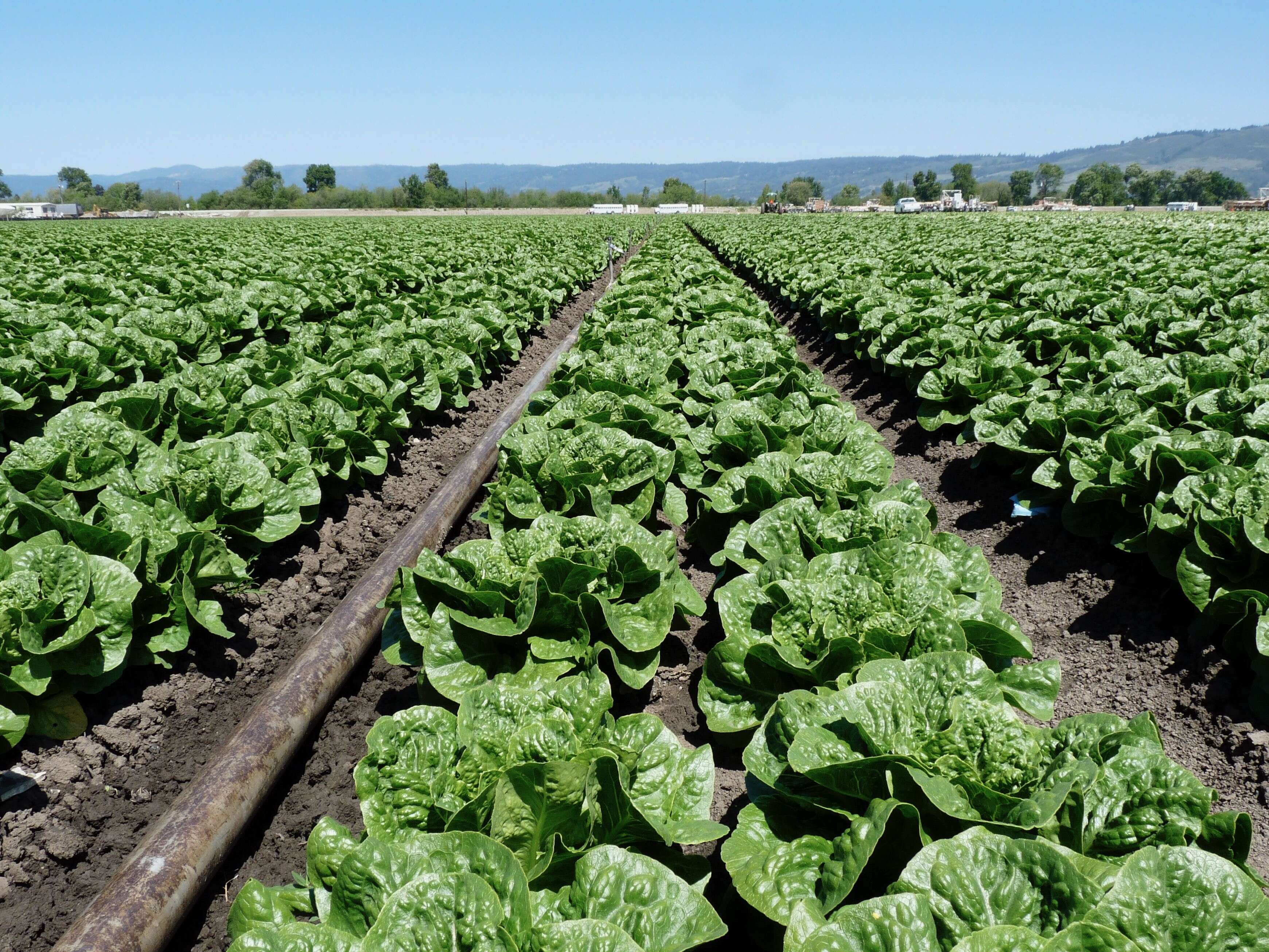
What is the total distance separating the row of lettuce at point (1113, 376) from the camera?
4.14 meters

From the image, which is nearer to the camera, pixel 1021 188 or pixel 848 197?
pixel 848 197

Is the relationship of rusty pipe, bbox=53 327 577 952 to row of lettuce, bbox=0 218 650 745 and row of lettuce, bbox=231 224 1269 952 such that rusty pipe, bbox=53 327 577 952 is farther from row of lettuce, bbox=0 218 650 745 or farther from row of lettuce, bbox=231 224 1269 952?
row of lettuce, bbox=0 218 650 745

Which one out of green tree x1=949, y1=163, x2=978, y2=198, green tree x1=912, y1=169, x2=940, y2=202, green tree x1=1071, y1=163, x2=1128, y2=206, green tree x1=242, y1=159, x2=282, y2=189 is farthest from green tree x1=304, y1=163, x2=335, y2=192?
green tree x1=1071, y1=163, x2=1128, y2=206

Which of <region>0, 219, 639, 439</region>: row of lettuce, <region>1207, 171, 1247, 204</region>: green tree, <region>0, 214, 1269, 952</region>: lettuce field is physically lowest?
<region>0, 214, 1269, 952</region>: lettuce field

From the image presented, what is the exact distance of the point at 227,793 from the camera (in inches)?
131

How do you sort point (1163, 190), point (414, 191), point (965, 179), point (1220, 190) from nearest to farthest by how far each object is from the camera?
1. point (414, 191)
2. point (1220, 190)
3. point (1163, 190)
4. point (965, 179)

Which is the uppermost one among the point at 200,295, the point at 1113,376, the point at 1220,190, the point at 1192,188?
the point at 1192,188

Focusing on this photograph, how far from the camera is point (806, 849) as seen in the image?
2500 mm

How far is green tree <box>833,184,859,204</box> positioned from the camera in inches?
5364

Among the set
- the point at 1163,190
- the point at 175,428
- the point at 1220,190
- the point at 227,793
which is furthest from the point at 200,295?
the point at 1163,190

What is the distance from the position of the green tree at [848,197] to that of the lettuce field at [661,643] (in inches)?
5288

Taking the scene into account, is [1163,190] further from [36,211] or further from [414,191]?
[36,211]

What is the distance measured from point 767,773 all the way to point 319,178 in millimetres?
172190

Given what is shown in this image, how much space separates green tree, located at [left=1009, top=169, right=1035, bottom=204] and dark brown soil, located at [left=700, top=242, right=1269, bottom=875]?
169405 mm
